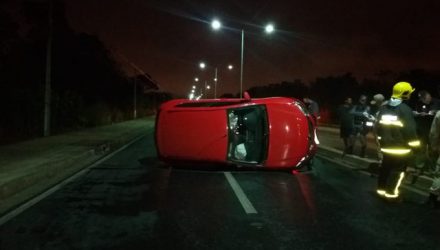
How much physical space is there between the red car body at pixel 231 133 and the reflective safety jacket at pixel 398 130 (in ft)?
10.9

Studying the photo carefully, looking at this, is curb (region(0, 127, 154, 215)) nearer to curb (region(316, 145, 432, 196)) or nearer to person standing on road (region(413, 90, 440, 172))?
curb (region(316, 145, 432, 196))

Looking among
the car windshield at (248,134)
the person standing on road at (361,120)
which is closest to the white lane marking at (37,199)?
the car windshield at (248,134)

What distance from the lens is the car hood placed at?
1174cm

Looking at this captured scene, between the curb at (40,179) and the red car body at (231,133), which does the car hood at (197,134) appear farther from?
the curb at (40,179)

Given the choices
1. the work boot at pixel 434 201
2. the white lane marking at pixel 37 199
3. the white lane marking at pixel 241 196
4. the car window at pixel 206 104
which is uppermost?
the car window at pixel 206 104

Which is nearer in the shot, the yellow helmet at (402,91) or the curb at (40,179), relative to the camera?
the yellow helmet at (402,91)

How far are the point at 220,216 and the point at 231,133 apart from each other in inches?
172

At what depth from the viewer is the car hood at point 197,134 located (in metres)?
11.7

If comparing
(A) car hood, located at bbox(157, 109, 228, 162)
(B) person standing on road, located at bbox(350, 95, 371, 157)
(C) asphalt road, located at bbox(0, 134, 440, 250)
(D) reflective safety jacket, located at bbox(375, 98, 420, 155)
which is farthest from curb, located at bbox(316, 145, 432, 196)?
(A) car hood, located at bbox(157, 109, 228, 162)

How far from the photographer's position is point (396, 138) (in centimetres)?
838

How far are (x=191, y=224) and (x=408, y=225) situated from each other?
2.87m

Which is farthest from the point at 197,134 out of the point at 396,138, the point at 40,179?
the point at 396,138

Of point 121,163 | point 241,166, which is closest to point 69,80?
point 121,163

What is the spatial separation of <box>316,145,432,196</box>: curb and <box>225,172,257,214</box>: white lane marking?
10.5ft
